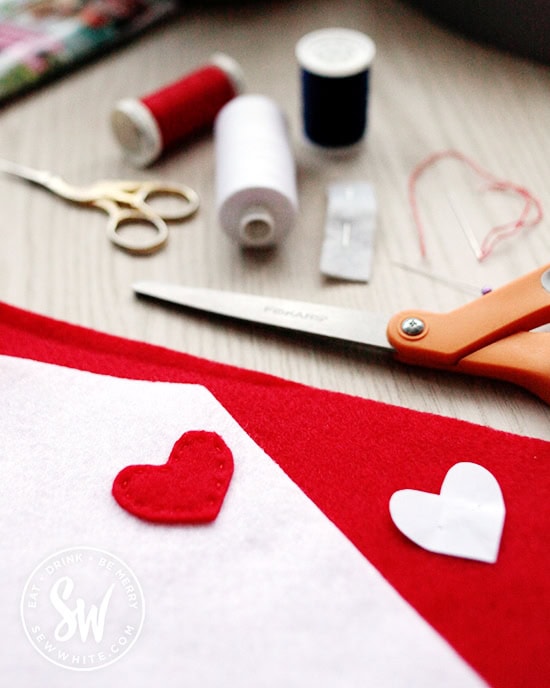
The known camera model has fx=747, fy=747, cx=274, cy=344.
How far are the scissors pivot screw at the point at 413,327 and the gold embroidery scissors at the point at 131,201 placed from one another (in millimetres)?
273

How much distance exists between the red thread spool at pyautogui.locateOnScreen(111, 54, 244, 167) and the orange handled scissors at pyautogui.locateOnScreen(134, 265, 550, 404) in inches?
12.3

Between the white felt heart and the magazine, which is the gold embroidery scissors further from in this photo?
the white felt heart

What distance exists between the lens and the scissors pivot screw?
0.63m

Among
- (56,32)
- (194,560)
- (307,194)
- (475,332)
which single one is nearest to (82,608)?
(194,560)

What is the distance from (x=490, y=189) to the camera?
80 centimetres

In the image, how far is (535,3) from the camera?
0.90m

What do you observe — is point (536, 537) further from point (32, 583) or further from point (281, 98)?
point (281, 98)

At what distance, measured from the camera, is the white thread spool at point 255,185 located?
2.36 ft

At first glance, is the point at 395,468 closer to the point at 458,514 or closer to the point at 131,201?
the point at 458,514

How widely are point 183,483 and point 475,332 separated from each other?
265 mm

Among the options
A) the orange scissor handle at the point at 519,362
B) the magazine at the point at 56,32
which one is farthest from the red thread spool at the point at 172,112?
the orange scissor handle at the point at 519,362

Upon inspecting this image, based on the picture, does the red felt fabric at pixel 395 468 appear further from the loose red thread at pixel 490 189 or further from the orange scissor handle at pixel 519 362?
the loose red thread at pixel 490 189

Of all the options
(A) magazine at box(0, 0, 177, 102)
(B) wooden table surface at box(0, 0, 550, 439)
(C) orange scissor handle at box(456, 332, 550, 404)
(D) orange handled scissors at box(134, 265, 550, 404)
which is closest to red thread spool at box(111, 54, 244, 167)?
(B) wooden table surface at box(0, 0, 550, 439)

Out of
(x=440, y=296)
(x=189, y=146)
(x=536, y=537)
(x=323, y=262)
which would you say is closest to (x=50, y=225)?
(x=189, y=146)
